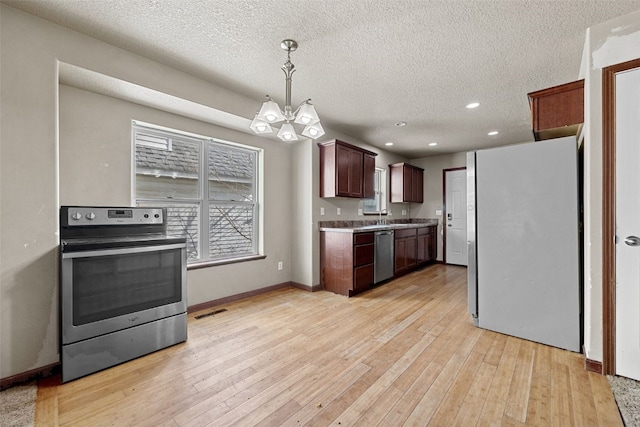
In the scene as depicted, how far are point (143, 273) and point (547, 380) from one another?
3.11m

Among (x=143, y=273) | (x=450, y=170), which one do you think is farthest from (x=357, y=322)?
(x=450, y=170)

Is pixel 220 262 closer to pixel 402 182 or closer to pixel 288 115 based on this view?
pixel 288 115

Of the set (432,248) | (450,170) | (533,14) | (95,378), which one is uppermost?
(533,14)

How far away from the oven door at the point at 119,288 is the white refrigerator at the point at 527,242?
114 inches

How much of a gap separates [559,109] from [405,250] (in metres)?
3.18

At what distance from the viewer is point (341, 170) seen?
424 centimetres

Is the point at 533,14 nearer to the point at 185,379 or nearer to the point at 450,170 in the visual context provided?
the point at 185,379

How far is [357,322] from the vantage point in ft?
9.64

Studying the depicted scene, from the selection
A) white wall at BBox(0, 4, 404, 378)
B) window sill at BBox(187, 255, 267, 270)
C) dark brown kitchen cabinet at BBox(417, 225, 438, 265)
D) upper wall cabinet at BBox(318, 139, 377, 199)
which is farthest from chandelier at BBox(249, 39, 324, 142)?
dark brown kitchen cabinet at BBox(417, 225, 438, 265)

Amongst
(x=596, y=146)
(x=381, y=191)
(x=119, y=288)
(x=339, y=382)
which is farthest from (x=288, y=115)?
(x=381, y=191)

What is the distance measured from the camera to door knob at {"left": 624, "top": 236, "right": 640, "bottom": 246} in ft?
6.04

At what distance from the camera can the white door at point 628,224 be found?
1.85m

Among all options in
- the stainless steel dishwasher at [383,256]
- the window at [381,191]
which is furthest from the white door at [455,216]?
the stainless steel dishwasher at [383,256]

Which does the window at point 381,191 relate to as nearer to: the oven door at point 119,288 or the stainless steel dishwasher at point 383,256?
the stainless steel dishwasher at point 383,256
